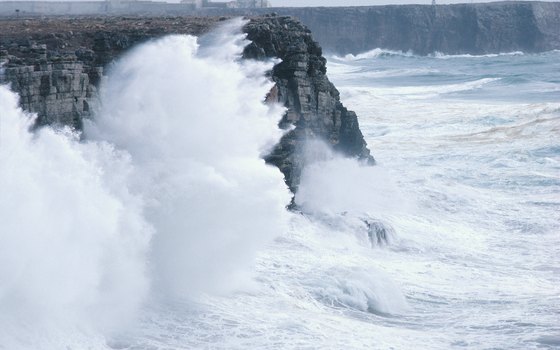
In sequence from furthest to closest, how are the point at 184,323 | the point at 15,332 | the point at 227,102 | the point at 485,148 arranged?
the point at 485,148, the point at 227,102, the point at 184,323, the point at 15,332

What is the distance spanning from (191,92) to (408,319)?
5.93m

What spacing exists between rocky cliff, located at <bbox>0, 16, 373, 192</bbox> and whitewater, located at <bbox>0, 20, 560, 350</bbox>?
43 centimetres

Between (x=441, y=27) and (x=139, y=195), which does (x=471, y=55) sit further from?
(x=139, y=195)

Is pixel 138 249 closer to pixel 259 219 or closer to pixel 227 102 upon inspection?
pixel 259 219

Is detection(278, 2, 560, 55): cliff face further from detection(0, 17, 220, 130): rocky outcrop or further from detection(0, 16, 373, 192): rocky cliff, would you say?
detection(0, 17, 220, 130): rocky outcrop

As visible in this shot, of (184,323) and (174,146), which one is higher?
(174,146)

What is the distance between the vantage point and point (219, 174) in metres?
19.8

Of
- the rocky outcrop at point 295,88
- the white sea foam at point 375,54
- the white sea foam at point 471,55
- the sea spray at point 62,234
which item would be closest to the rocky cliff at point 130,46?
the rocky outcrop at point 295,88

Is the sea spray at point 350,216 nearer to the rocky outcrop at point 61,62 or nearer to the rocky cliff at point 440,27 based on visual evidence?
the rocky outcrop at point 61,62

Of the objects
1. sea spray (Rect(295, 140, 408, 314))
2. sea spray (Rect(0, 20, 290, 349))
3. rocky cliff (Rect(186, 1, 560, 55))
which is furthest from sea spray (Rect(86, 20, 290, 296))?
rocky cliff (Rect(186, 1, 560, 55))

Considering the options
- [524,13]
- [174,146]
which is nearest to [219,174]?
[174,146]

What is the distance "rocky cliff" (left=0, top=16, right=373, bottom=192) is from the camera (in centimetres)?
1778

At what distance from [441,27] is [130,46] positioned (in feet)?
304

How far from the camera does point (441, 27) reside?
11244cm
